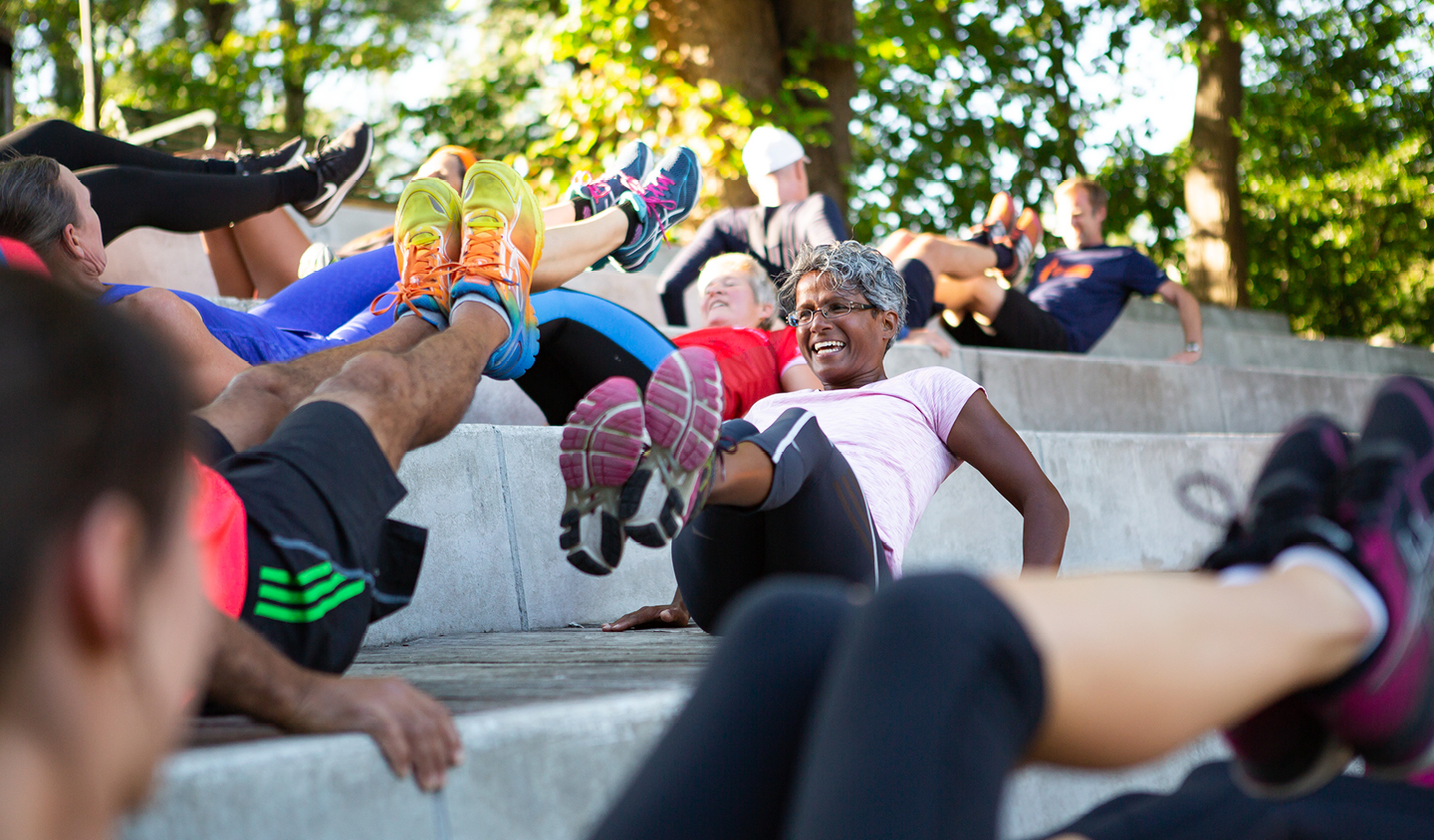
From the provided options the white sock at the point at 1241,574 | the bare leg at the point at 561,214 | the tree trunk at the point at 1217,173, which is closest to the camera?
the white sock at the point at 1241,574

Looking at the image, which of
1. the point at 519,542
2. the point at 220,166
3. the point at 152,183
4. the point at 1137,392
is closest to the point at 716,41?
the point at 1137,392

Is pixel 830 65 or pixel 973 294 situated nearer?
pixel 973 294

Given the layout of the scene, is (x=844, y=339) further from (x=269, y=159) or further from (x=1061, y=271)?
(x=1061, y=271)

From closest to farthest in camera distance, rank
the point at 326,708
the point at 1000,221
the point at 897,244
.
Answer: the point at 326,708
the point at 897,244
the point at 1000,221

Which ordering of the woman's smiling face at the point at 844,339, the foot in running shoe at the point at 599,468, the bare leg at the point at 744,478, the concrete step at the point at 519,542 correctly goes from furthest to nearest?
the woman's smiling face at the point at 844,339 < the concrete step at the point at 519,542 < the bare leg at the point at 744,478 < the foot in running shoe at the point at 599,468

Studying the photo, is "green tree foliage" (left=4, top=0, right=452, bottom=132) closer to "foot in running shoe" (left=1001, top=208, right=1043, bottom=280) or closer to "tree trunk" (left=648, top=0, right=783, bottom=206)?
"tree trunk" (left=648, top=0, right=783, bottom=206)

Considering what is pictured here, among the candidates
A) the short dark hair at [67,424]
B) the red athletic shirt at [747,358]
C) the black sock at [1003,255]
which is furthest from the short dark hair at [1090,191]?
the short dark hair at [67,424]

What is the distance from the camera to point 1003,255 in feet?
22.0

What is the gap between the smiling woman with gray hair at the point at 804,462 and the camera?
202cm

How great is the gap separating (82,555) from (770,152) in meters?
5.65

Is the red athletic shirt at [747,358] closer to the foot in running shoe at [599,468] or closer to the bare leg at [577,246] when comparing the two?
the bare leg at [577,246]

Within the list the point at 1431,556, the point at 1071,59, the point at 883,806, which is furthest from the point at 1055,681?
the point at 1071,59

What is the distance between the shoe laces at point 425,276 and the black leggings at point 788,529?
0.74m

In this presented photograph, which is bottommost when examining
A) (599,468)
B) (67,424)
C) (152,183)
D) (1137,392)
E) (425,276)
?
(1137,392)
